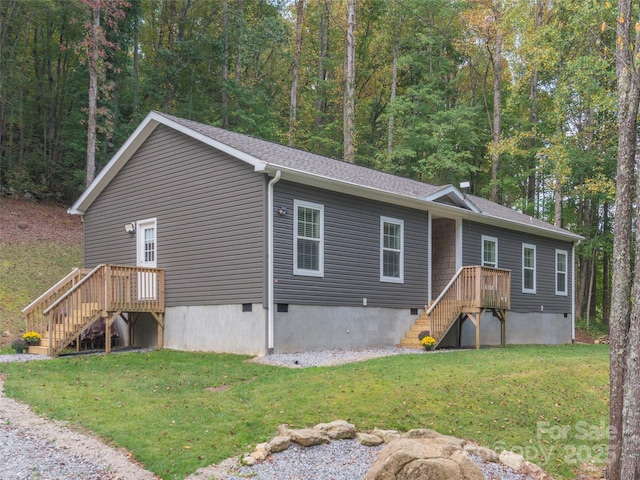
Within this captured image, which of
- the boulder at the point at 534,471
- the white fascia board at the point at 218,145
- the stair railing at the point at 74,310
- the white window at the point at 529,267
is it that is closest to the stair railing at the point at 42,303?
the stair railing at the point at 74,310

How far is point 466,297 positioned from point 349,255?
3.34m

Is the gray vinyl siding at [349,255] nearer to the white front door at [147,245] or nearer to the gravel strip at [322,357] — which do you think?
the gravel strip at [322,357]

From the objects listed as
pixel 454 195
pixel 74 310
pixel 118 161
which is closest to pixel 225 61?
pixel 118 161

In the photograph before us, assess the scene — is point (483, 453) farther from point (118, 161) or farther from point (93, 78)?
point (93, 78)

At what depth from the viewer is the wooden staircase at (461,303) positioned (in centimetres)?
1441

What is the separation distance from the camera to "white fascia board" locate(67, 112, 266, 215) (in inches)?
493

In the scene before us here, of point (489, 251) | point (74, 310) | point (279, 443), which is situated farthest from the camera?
point (489, 251)

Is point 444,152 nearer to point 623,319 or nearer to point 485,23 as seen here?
point 485,23

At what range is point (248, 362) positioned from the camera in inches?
443

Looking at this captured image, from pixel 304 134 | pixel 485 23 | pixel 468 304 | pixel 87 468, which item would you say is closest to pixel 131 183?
pixel 468 304

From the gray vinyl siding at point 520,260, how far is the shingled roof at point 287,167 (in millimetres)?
444

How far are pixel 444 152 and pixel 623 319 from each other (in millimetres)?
22321

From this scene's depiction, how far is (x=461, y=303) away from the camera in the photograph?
14891 millimetres

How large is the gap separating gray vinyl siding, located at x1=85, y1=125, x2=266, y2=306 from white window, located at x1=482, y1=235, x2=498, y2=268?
27.3 feet
